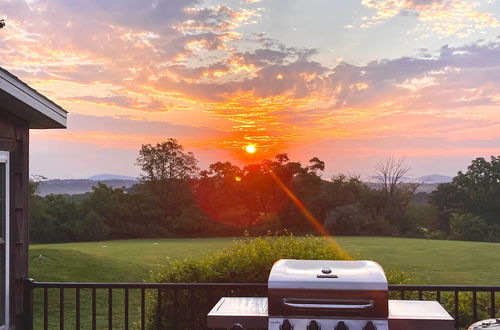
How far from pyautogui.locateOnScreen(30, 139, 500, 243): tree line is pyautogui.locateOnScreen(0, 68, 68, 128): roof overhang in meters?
23.3

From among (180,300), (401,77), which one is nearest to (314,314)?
(180,300)

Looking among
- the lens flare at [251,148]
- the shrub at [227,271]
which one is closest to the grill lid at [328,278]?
the shrub at [227,271]

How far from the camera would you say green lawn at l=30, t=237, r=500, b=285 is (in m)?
15.2

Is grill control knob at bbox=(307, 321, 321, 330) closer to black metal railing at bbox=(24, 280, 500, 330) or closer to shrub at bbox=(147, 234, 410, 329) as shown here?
black metal railing at bbox=(24, 280, 500, 330)

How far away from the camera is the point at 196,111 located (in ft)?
59.3

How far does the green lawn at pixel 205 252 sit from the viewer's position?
15.2 meters

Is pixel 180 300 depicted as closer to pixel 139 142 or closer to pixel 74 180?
pixel 74 180

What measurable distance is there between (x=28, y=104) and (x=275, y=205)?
25307 millimetres

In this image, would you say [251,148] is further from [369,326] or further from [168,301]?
[369,326]

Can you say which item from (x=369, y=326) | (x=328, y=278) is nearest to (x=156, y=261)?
(x=328, y=278)

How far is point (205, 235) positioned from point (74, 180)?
7366mm

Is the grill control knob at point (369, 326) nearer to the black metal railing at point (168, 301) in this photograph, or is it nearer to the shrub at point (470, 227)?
the black metal railing at point (168, 301)

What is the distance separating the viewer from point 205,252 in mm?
13055

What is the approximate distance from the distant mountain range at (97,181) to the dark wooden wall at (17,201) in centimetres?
2292
